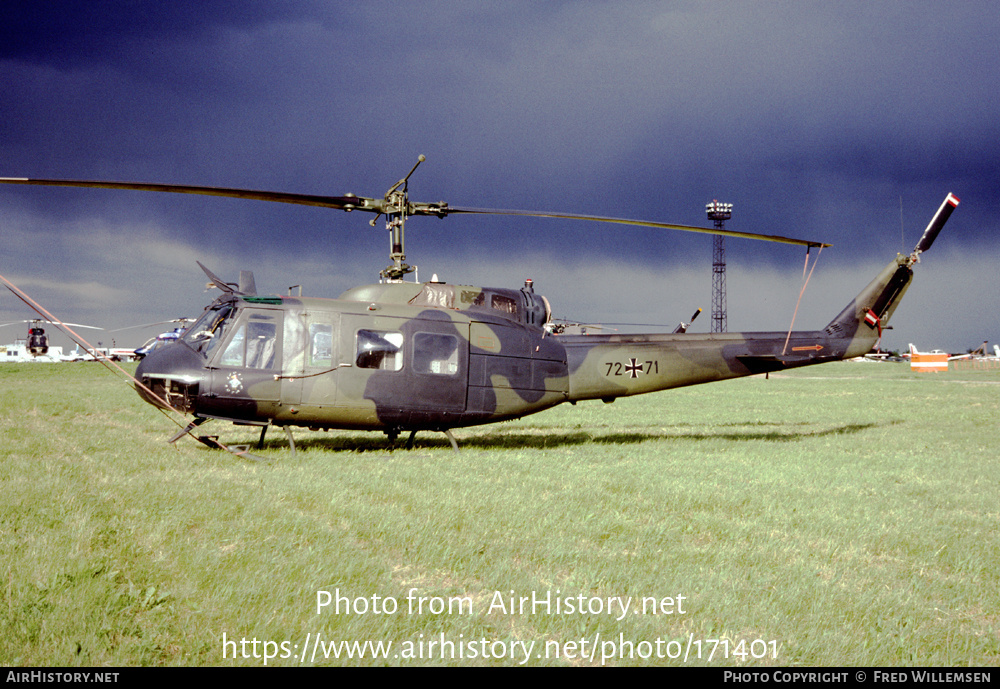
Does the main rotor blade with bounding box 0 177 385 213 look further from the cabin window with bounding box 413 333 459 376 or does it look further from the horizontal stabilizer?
the horizontal stabilizer

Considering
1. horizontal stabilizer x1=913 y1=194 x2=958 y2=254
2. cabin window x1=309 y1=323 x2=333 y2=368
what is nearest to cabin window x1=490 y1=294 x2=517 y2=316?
cabin window x1=309 y1=323 x2=333 y2=368

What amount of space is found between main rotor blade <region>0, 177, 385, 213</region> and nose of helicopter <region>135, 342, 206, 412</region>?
2989mm

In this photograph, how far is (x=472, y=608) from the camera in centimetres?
464

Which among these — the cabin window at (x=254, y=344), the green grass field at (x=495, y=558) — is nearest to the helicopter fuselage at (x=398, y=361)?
the cabin window at (x=254, y=344)

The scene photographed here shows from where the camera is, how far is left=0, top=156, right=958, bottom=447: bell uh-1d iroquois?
33.9 ft

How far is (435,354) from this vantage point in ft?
36.7

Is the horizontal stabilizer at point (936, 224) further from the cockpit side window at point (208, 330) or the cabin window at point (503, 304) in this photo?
the cockpit side window at point (208, 330)

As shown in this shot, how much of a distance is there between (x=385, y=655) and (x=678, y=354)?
10.4 metres

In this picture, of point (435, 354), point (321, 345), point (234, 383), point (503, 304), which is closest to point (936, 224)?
point (503, 304)

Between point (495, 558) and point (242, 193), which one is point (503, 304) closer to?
point (242, 193)

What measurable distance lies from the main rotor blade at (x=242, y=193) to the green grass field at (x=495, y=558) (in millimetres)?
3637

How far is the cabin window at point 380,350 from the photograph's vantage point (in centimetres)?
1083

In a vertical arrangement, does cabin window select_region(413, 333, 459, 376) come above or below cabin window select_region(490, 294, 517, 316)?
below

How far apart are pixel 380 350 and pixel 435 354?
960mm
